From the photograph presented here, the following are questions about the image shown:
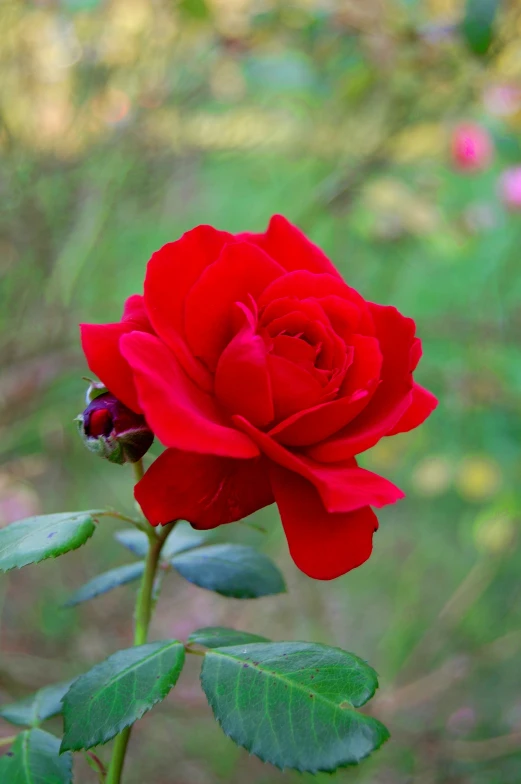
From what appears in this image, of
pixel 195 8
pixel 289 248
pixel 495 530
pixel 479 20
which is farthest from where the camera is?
pixel 495 530

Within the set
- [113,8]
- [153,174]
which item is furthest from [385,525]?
[113,8]

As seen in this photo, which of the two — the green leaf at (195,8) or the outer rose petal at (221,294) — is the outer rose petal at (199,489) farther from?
the green leaf at (195,8)

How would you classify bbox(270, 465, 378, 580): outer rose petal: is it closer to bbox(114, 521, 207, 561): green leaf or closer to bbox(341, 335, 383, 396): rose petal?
bbox(341, 335, 383, 396): rose petal

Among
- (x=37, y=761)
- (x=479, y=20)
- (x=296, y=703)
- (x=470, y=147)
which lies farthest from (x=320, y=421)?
(x=470, y=147)

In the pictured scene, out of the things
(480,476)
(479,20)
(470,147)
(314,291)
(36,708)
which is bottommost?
(480,476)

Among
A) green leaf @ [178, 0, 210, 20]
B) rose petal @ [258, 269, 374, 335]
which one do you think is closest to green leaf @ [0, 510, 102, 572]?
rose petal @ [258, 269, 374, 335]

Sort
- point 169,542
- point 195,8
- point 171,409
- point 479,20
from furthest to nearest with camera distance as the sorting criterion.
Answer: point 195,8 < point 479,20 < point 169,542 < point 171,409

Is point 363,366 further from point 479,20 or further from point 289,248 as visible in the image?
point 479,20

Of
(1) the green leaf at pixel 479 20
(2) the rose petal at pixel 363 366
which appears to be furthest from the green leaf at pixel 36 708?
(1) the green leaf at pixel 479 20
